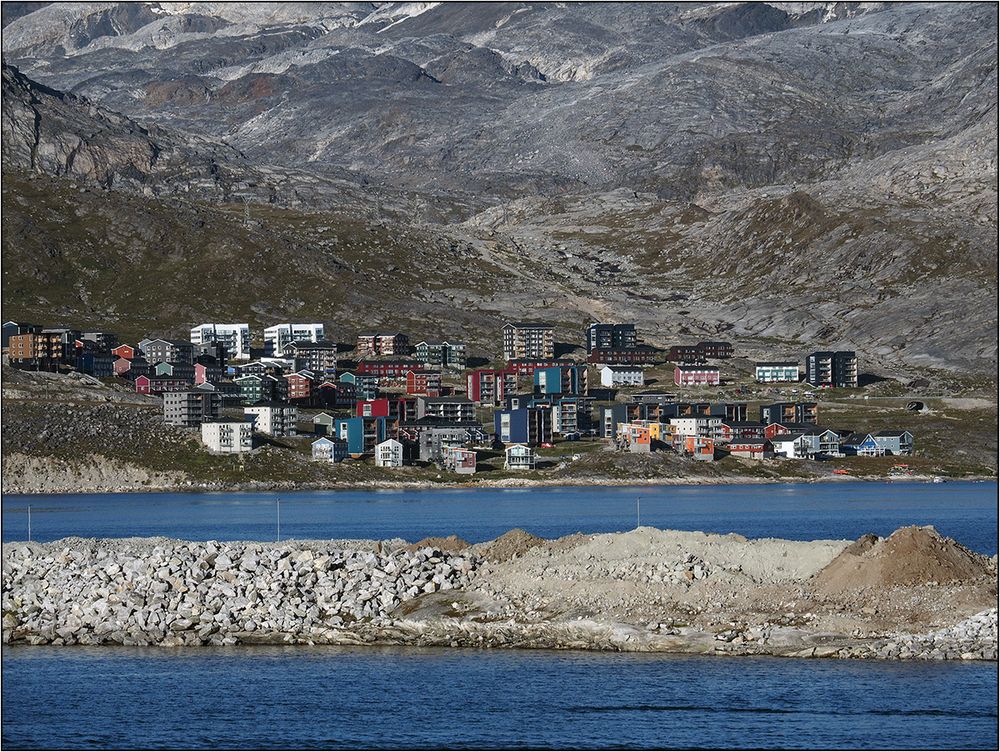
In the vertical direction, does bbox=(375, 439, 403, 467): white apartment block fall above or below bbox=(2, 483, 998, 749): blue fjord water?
above

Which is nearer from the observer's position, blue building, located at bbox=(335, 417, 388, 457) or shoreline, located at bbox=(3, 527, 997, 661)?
shoreline, located at bbox=(3, 527, 997, 661)

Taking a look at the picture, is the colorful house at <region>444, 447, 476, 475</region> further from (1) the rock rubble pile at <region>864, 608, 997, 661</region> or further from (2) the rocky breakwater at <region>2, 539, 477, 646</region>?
(1) the rock rubble pile at <region>864, 608, 997, 661</region>

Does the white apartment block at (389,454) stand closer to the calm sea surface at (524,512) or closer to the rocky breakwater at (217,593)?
the calm sea surface at (524,512)

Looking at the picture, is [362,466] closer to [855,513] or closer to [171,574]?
[855,513]

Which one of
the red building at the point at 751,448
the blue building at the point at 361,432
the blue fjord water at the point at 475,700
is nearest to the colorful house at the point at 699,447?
the red building at the point at 751,448

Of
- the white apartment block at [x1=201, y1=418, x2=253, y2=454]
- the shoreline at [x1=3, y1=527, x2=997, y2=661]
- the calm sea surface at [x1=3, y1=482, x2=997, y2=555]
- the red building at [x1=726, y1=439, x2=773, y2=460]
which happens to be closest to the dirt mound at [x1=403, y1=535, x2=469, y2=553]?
the shoreline at [x1=3, y1=527, x2=997, y2=661]

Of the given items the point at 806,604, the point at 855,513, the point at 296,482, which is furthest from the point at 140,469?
the point at 806,604

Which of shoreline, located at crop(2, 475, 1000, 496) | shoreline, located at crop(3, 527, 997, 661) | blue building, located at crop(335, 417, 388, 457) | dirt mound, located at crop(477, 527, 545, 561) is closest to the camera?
shoreline, located at crop(3, 527, 997, 661)
